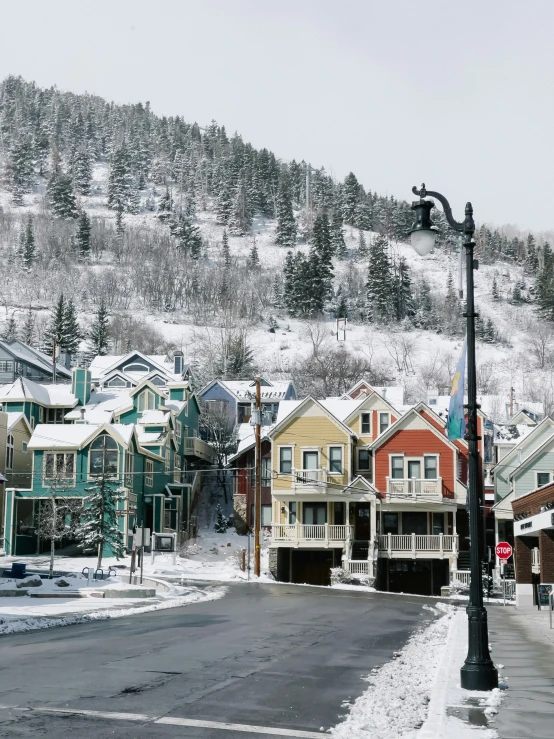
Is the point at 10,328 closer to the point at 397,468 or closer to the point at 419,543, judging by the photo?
the point at 397,468

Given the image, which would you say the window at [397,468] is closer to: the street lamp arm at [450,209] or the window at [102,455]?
the window at [102,455]

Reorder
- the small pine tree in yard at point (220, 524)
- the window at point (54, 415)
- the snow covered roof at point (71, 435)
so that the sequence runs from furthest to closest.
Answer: the window at point (54, 415) → the small pine tree in yard at point (220, 524) → the snow covered roof at point (71, 435)

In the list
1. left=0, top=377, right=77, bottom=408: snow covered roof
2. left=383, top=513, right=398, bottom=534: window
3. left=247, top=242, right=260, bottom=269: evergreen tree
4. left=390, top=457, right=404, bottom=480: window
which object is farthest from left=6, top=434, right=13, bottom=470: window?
left=247, top=242, right=260, bottom=269: evergreen tree

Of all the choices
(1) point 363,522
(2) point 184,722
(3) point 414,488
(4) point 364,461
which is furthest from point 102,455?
(2) point 184,722

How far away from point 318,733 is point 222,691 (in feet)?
9.45

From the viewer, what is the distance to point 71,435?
6034 cm

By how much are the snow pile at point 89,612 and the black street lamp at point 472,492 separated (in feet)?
42.5

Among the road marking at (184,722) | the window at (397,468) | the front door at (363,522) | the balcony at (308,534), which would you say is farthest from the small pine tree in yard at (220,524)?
the road marking at (184,722)

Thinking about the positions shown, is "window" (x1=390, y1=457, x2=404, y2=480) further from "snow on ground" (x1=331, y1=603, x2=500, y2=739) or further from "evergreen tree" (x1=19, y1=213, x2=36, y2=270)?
"evergreen tree" (x1=19, y1=213, x2=36, y2=270)

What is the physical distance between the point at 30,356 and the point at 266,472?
41.7 metres

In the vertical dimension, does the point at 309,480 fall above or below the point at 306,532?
above

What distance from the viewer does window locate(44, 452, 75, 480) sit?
5928cm

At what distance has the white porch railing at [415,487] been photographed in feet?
187

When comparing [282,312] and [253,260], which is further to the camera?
[253,260]
